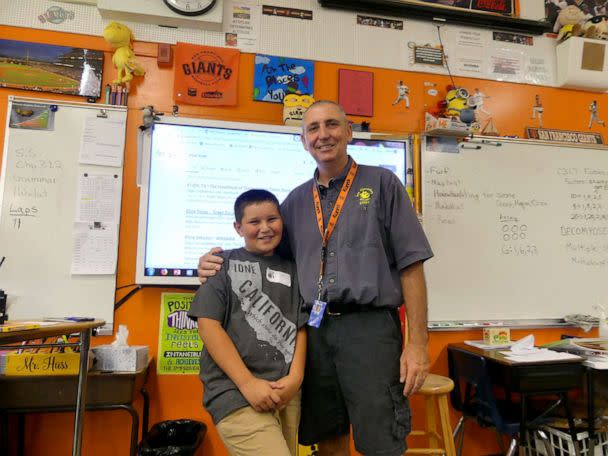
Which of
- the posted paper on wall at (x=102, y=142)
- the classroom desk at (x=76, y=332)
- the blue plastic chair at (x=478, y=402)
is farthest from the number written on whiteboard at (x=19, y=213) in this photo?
the blue plastic chair at (x=478, y=402)

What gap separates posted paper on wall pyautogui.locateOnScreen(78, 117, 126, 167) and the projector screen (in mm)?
196

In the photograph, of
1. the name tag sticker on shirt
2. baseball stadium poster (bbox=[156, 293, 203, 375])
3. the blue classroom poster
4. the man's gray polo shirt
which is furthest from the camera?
the blue classroom poster

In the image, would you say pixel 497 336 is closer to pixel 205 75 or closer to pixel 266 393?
pixel 266 393

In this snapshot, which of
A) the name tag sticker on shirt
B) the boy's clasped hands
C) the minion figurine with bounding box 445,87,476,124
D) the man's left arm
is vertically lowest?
the boy's clasped hands

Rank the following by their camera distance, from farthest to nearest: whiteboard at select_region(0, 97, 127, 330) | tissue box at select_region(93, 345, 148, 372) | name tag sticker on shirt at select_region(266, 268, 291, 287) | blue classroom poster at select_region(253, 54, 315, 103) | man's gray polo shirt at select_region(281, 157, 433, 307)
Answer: blue classroom poster at select_region(253, 54, 315, 103) < whiteboard at select_region(0, 97, 127, 330) < tissue box at select_region(93, 345, 148, 372) < name tag sticker on shirt at select_region(266, 268, 291, 287) < man's gray polo shirt at select_region(281, 157, 433, 307)

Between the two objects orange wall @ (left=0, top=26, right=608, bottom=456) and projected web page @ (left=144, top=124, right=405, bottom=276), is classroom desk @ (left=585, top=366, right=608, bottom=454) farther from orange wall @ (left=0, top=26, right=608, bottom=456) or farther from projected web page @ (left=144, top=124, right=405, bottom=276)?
projected web page @ (left=144, top=124, right=405, bottom=276)

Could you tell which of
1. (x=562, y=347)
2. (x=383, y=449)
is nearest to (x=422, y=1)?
(x=562, y=347)

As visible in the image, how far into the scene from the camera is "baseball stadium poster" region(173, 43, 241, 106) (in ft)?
8.04

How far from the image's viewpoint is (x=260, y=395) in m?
1.24

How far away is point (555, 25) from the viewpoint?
2.96 metres

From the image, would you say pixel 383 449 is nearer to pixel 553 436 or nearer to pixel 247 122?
pixel 553 436

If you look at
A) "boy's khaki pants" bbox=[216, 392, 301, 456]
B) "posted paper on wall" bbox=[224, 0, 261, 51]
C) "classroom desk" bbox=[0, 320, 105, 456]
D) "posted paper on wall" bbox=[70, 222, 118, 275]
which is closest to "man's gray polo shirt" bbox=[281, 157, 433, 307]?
"boy's khaki pants" bbox=[216, 392, 301, 456]

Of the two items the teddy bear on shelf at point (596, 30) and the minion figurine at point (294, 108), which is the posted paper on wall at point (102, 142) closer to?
the minion figurine at point (294, 108)

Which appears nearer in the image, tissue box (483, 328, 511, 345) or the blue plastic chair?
the blue plastic chair
